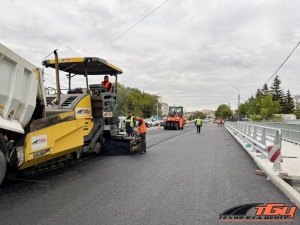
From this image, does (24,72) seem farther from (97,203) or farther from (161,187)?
(161,187)

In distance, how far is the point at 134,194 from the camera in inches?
192

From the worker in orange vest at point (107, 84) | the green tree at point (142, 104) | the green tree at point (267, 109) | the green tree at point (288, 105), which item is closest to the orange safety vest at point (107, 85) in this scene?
the worker in orange vest at point (107, 84)

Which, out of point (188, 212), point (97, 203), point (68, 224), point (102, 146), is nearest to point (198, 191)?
point (188, 212)

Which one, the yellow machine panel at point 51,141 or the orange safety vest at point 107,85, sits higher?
the orange safety vest at point 107,85

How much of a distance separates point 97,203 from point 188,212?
139cm

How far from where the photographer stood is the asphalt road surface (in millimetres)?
3805

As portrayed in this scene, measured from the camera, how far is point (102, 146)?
9422mm

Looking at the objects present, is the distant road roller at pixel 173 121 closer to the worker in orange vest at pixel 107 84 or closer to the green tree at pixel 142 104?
the worker in orange vest at pixel 107 84

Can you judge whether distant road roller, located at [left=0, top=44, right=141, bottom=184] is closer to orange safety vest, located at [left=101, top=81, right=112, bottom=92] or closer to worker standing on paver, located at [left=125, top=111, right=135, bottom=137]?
orange safety vest, located at [left=101, top=81, right=112, bottom=92]

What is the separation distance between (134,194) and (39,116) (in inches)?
96.7

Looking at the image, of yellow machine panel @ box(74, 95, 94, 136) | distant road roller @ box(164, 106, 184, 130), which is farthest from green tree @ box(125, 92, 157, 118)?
yellow machine panel @ box(74, 95, 94, 136)

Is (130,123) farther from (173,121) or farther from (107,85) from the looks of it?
(173,121)

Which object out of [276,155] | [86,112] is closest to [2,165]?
[86,112]

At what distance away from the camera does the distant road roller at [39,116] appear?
4.71 meters
